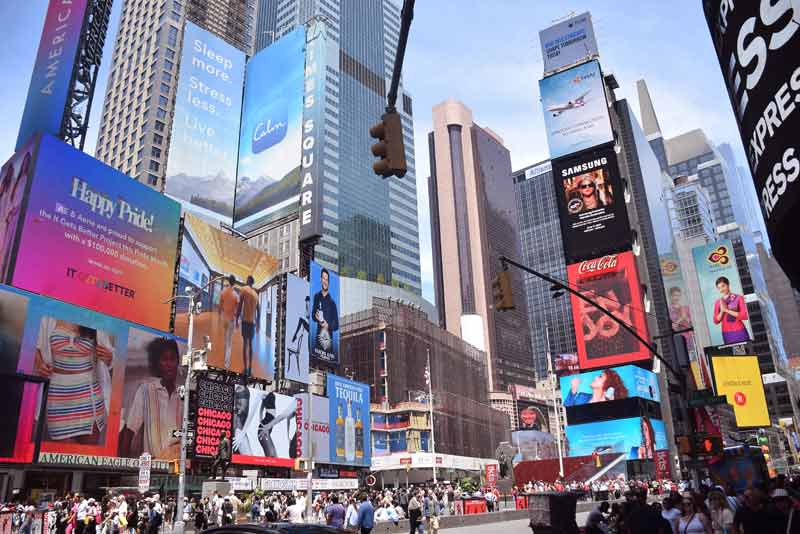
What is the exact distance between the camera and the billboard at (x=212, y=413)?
42.2 metres

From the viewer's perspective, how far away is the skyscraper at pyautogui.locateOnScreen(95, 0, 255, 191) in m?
103

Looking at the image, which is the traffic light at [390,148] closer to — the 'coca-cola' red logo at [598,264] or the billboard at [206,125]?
the 'coca-cola' red logo at [598,264]

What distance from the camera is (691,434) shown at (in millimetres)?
17797

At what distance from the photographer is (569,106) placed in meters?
91.8

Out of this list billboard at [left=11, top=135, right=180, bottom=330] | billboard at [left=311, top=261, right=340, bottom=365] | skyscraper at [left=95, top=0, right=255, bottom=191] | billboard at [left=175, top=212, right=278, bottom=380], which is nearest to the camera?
billboard at [left=11, top=135, right=180, bottom=330]

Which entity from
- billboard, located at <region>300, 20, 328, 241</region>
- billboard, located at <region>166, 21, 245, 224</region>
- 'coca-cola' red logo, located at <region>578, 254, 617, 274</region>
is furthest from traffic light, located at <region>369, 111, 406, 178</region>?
billboard, located at <region>300, 20, 328, 241</region>

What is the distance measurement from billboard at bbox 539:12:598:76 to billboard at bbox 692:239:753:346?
36849 mm

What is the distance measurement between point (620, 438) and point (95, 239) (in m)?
65.7

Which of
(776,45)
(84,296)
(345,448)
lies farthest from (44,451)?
(776,45)

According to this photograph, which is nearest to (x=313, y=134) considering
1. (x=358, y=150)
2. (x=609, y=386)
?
(x=358, y=150)

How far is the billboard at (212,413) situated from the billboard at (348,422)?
27.2m

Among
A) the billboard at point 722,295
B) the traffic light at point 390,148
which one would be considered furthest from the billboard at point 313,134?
the traffic light at point 390,148

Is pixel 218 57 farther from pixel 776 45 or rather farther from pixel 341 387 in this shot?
pixel 776 45

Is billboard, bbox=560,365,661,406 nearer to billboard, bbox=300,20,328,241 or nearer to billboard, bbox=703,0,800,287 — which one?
billboard, bbox=300,20,328,241
